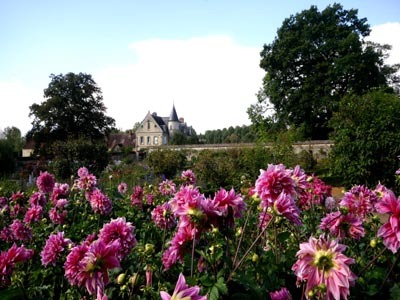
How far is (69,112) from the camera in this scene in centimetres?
3656

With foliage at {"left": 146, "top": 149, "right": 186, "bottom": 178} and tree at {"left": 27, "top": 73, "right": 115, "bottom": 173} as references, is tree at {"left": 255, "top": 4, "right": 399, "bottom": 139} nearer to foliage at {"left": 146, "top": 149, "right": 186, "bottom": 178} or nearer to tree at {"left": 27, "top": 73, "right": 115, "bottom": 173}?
foliage at {"left": 146, "top": 149, "right": 186, "bottom": 178}

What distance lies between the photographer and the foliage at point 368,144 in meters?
13.5

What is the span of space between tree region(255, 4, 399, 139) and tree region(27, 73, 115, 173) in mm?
17421

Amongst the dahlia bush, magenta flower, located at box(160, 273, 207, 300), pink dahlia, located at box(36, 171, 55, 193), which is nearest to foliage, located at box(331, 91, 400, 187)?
the dahlia bush

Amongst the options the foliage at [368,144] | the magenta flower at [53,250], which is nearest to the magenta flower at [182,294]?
the magenta flower at [53,250]

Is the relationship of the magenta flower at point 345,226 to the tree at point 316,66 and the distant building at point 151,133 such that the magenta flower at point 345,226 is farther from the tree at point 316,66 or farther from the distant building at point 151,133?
the distant building at point 151,133

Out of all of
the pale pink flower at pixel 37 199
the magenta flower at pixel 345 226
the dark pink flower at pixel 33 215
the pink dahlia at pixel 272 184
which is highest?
the pink dahlia at pixel 272 184

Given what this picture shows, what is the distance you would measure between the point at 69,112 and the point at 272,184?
123 ft

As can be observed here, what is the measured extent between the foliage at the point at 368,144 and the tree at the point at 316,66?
12.5m

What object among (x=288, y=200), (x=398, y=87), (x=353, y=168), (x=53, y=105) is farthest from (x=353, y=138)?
(x=53, y=105)

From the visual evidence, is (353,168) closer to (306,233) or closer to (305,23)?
(306,233)

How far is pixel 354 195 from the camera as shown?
7.61 ft

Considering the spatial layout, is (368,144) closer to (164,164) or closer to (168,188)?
(164,164)

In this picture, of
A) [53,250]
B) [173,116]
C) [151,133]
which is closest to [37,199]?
[53,250]
